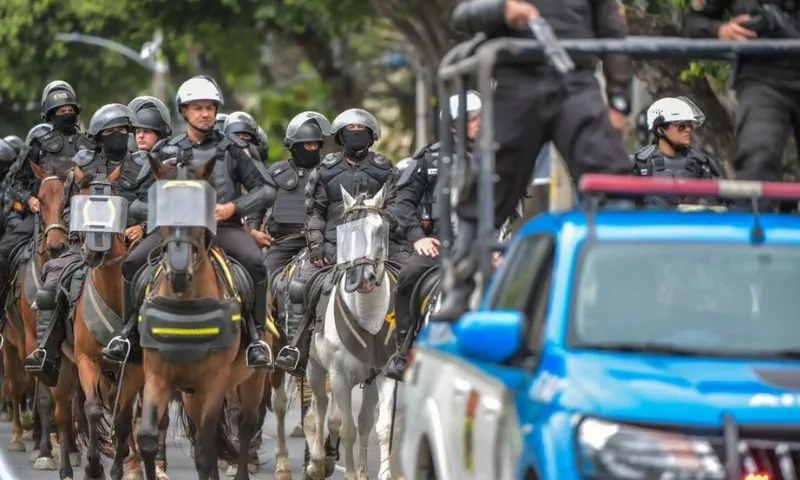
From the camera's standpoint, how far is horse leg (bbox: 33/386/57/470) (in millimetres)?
18016

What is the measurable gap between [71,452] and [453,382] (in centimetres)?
1002

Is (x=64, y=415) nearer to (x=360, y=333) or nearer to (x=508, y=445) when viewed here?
(x=360, y=333)

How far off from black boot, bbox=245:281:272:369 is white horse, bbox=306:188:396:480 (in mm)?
1351

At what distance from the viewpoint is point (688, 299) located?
26.6ft

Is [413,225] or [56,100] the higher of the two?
[56,100]

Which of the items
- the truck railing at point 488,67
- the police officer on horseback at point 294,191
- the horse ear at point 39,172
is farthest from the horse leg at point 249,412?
the truck railing at point 488,67

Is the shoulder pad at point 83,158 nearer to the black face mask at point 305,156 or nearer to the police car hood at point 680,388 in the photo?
the black face mask at point 305,156

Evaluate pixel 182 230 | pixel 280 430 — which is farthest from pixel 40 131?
pixel 182 230

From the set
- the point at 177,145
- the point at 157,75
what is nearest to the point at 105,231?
the point at 177,145

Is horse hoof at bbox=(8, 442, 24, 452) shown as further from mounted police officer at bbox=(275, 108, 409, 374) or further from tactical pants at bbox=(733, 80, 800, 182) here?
tactical pants at bbox=(733, 80, 800, 182)

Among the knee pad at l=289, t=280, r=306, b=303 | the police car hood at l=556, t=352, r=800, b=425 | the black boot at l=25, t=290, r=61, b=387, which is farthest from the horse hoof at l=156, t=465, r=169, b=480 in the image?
the police car hood at l=556, t=352, r=800, b=425

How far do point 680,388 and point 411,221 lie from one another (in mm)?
8807

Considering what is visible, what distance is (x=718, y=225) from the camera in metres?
8.36

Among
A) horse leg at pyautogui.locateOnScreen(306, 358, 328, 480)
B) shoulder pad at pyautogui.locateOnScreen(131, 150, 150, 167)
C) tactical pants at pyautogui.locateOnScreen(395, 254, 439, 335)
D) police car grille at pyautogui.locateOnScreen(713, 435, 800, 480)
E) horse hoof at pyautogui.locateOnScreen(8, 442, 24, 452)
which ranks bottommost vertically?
horse hoof at pyautogui.locateOnScreen(8, 442, 24, 452)
